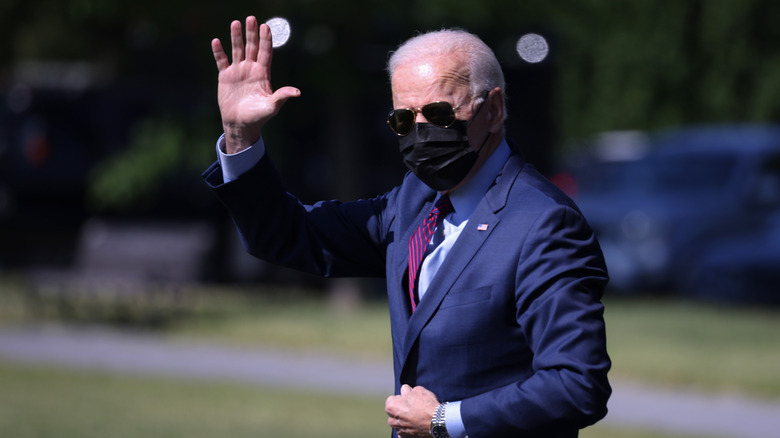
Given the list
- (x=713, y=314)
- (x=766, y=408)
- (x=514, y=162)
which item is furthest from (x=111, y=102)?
(x=514, y=162)

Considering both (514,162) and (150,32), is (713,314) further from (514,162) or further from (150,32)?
(514,162)

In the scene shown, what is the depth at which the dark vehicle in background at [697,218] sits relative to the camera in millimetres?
15164

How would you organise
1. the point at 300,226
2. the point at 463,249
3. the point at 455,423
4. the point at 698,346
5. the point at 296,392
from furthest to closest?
the point at 698,346, the point at 296,392, the point at 300,226, the point at 463,249, the point at 455,423

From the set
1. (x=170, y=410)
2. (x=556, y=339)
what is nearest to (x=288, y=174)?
(x=170, y=410)

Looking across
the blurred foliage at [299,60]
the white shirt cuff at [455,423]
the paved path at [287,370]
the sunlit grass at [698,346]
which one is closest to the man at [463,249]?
the white shirt cuff at [455,423]

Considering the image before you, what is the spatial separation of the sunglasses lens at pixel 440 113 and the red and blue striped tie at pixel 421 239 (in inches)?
9.7

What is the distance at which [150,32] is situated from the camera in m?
13.8

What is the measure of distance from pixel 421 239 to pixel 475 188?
0.63 feet

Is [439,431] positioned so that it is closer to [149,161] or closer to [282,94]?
[282,94]

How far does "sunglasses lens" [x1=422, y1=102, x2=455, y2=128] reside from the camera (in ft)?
9.84

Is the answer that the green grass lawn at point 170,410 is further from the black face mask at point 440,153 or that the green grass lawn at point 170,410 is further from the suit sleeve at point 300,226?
the black face mask at point 440,153

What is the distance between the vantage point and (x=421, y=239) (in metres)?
3.14

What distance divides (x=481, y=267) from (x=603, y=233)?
45.7 feet

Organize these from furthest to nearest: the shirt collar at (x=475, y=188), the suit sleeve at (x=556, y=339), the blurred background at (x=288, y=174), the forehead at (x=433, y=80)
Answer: the blurred background at (x=288, y=174), the shirt collar at (x=475, y=188), the forehead at (x=433, y=80), the suit sleeve at (x=556, y=339)
